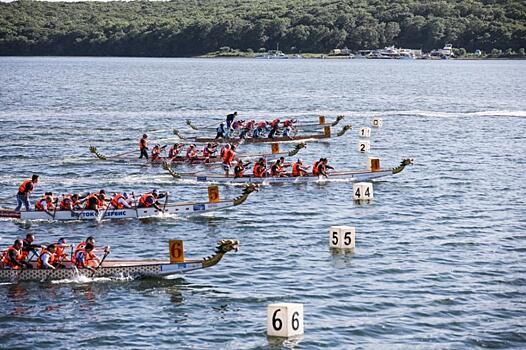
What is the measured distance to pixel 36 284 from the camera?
124 ft

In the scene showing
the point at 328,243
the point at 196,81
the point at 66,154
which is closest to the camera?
the point at 328,243

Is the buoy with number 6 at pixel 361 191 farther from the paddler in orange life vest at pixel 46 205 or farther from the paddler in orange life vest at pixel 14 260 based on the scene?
the paddler in orange life vest at pixel 14 260

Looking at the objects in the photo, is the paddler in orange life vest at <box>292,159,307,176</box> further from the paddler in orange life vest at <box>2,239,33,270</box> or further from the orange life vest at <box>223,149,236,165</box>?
the paddler in orange life vest at <box>2,239,33,270</box>

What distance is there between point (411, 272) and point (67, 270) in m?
Result: 14.0

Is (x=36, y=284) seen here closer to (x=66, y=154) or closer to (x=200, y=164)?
(x=200, y=164)

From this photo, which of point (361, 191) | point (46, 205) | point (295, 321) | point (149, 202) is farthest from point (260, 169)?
point (295, 321)

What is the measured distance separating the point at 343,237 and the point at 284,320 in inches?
496

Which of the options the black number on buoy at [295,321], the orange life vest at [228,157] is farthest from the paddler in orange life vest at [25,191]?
the black number on buoy at [295,321]

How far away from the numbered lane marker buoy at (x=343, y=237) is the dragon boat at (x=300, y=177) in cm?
1691

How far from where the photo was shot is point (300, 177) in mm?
59781

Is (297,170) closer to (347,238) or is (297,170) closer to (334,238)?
(334,238)

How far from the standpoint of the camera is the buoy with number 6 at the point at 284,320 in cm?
3041

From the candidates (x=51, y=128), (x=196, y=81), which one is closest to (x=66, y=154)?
(x=51, y=128)

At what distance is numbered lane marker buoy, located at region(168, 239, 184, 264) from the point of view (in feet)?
121
